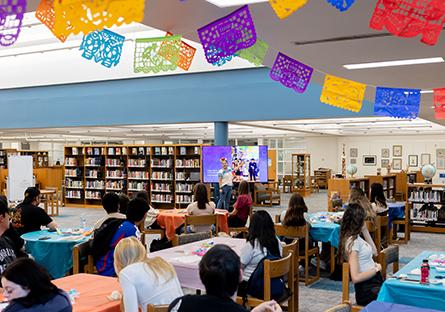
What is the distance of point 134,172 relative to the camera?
17.2 m

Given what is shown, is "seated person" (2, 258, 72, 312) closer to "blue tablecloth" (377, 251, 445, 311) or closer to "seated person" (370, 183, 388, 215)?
"blue tablecloth" (377, 251, 445, 311)

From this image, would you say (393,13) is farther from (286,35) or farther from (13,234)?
(13,234)

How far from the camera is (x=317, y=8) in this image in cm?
316

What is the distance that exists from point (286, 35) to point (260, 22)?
0.41 metres

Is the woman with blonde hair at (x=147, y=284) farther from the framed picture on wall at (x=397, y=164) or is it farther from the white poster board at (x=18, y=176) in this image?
the framed picture on wall at (x=397, y=164)

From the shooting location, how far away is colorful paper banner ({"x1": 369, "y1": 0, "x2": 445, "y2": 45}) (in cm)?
230

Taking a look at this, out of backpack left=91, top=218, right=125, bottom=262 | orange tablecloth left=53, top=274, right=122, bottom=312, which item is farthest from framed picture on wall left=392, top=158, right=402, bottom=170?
orange tablecloth left=53, top=274, right=122, bottom=312

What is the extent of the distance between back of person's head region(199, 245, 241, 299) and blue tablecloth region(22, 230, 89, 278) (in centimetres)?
437

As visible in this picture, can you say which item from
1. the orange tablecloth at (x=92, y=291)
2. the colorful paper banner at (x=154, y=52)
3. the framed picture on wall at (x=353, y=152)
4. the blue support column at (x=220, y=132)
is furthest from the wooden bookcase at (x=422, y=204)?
the framed picture on wall at (x=353, y=152)

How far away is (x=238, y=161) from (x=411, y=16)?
9.90 m

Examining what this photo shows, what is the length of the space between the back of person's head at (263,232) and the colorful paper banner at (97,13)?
3.18m

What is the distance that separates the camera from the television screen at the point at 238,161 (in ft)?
39.8

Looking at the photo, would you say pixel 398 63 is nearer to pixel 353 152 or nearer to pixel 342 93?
pixel 342 93

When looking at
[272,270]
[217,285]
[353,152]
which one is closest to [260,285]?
[272,270]
